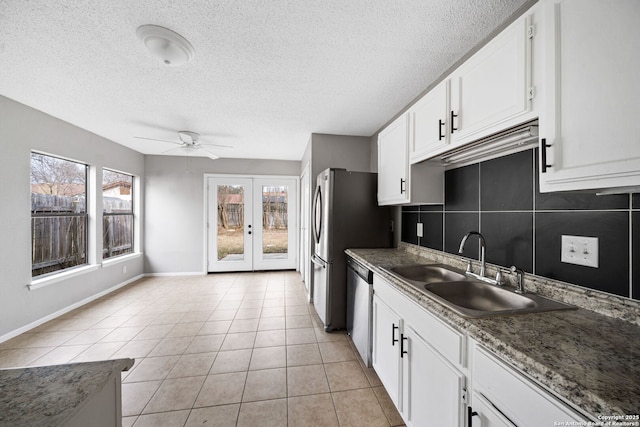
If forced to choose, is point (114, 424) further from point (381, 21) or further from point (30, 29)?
point (30, 29)

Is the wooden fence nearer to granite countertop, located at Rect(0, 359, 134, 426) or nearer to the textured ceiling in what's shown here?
the textured ceiling

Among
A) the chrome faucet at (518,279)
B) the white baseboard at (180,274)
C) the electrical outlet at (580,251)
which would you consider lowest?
the white baseboard at (180,274)

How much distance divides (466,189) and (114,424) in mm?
2174

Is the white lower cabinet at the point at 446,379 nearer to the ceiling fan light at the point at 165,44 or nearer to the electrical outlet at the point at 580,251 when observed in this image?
the electrical outlet at the point at 580,251

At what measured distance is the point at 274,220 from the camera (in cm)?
521

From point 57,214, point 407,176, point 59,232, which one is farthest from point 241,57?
point 59,232

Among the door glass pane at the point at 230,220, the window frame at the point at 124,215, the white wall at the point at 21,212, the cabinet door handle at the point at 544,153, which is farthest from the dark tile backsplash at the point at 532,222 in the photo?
the window frame at the point at 124,215

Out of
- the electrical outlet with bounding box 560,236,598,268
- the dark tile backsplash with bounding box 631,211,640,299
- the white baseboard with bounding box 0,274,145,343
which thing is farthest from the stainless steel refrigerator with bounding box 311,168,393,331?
the white baseboard with bounding box 0,274,145,343

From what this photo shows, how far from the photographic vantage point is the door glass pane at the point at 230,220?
511 cm

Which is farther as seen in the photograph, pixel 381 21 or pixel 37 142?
pixel 37 142

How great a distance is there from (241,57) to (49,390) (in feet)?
6.61

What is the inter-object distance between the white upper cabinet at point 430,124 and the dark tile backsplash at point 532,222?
1.27 ft

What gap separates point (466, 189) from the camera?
1791 millimetres

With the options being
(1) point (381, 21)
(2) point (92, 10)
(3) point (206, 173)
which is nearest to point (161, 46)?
(2) point (92, 10)
